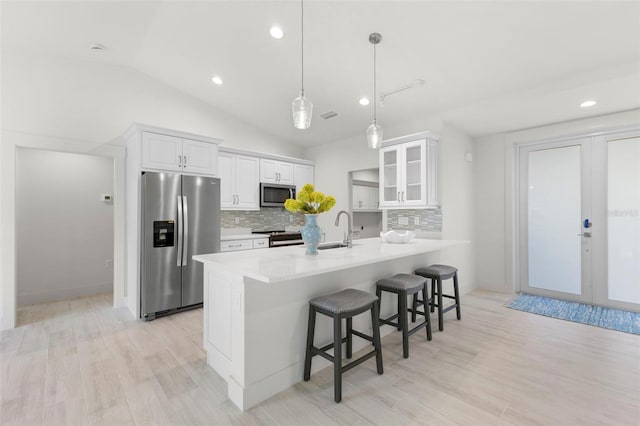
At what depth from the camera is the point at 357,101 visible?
405cm

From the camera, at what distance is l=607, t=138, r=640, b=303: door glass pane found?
364 centimetres

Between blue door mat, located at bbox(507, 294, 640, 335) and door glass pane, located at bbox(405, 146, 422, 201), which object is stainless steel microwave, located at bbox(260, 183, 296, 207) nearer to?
door glass pane, located at bbox(405, 146, 422, 201)

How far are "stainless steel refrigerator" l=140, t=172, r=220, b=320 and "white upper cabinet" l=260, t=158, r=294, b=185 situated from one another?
4.35 ft

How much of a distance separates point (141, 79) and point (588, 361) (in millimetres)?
6030

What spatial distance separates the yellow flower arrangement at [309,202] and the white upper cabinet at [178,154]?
7.46ft

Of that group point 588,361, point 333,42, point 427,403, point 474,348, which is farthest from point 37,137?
point 588,361

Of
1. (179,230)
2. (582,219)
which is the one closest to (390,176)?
(582,219)

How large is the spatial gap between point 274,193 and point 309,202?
10.1 ft

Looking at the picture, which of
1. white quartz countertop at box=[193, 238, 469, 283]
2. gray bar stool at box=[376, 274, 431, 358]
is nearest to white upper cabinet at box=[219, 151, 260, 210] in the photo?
white quartz countertop at box=[193, 238, 469, 283]

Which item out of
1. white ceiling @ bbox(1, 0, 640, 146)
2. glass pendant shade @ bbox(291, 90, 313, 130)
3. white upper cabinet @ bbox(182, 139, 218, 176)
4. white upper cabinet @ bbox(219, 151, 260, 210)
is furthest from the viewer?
white upper cabinet @ bbox(219, 151, 260, 210)

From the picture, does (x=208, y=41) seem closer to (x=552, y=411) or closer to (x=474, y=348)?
(x=474, y=348)

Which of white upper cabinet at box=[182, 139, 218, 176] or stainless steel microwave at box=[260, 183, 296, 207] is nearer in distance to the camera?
white upper cabinet at box=[182, 139, 218, 176]

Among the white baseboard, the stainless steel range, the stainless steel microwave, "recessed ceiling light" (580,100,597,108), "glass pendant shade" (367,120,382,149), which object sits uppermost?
"recessed ceiling light" (580,100,597,108)

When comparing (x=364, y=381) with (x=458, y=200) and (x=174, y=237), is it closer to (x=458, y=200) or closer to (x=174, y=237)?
(x=174, y=237)
